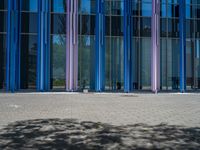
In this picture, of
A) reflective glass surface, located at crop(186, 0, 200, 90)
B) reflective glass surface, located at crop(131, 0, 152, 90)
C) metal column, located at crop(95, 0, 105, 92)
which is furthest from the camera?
reflective glass surface, located at crop(186, 0, 200, 90)

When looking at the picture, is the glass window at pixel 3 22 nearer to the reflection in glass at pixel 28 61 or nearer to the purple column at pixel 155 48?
the reflection in glass at pixel 28 61

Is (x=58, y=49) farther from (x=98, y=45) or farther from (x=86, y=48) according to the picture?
(x=98, y=45)

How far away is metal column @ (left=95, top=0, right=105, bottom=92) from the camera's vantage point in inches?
985

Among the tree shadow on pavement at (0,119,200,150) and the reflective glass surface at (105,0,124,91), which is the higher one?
the reflective glass surface at (105,0,124,91)

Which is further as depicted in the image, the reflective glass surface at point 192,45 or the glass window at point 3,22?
the reflective glass surface at point 192,45

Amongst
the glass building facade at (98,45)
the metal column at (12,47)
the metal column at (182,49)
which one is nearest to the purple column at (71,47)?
the glass building facade at (98,45)

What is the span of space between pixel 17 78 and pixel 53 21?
5.65 meters

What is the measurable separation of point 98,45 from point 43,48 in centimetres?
414

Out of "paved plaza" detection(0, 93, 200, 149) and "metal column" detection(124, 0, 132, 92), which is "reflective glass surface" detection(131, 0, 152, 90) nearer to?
"metal column" detection(124, 0, 132, 92)

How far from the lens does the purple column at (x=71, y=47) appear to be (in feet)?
80.2

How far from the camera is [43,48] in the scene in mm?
24516

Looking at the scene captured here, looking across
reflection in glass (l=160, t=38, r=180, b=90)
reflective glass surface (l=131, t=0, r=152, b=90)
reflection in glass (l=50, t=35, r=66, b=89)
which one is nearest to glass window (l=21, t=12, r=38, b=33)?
reflection in glass (l=50, t=35, r=66, b=89)

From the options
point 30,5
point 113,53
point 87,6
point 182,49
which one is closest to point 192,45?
point 182,49

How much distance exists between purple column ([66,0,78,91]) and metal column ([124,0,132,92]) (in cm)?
376
